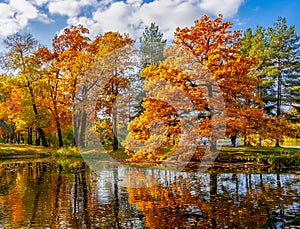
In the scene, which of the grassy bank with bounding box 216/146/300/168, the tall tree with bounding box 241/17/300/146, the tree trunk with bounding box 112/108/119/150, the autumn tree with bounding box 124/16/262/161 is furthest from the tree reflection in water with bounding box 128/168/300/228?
the tall tree with bounding box 241/17/300/146

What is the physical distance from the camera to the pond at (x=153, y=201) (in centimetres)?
877

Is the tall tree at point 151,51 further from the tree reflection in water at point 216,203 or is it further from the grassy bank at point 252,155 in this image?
the tree reflection in water at point 216,203

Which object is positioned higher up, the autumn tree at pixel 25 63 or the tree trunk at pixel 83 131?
the autumn tree at pixel 25 63

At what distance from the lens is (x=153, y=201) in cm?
1133

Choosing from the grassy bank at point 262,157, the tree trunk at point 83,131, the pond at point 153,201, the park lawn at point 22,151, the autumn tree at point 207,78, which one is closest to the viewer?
the pond at point 153,201

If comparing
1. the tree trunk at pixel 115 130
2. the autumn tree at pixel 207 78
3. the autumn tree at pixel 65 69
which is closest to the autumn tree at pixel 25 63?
the autumn tree at pixel 65 69

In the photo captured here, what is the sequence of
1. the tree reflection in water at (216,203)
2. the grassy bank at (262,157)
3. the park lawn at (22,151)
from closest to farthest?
1. the tree reflection in water at (216,203)
2. the grassy bank at (262,157)
3. the park lawn at (22,151)

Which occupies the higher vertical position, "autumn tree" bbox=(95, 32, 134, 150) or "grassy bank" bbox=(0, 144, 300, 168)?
"autumn tree" bbox=(95, 32, 134, 150)

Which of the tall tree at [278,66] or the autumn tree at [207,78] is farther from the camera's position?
the tall tree at [278,66]

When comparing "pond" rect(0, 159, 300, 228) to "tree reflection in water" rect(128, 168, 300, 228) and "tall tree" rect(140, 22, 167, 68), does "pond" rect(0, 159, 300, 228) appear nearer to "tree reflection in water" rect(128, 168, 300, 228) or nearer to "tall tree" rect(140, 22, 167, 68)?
"tree reflection in water" rect(128, 168, 300, 228)

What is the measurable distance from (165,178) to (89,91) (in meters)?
19.8

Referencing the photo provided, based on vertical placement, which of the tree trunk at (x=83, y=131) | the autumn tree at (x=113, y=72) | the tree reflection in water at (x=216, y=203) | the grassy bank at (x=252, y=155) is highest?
the autumn tree at (x=113, y=72)

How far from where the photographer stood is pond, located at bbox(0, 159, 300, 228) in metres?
8.77

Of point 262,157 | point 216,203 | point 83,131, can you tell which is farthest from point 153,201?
point 83,131
